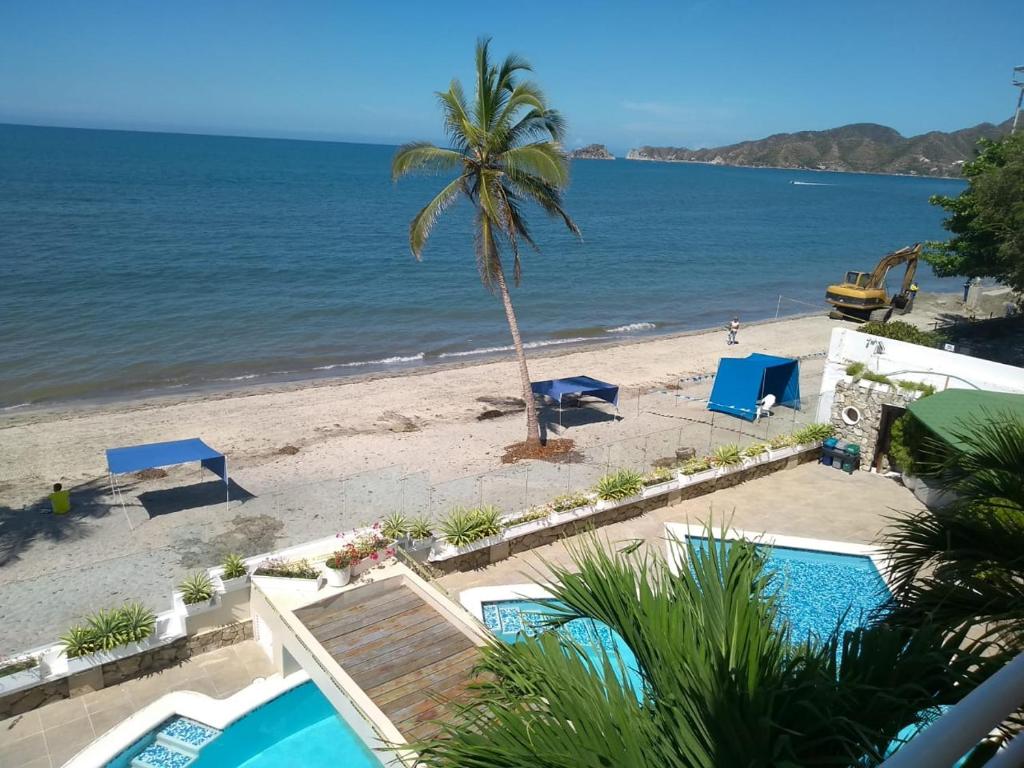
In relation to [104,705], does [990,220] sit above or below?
above

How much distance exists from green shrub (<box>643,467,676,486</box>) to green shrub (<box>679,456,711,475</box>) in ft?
1.00

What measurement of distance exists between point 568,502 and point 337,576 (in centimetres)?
573

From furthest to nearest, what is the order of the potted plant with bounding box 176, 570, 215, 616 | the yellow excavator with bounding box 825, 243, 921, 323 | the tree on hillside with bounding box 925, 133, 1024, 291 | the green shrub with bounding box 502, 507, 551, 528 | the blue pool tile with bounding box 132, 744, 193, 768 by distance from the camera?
1. the yellow excavator with bounding box 825, 243, 921, 323
2. the tree on hillside with bounding box 925, 133, 1024, 291
3. the green shrub with bounding box 502, 507, 551, 528
4. the potted plant with bounding box 176, 570, 215, 616
5. the blue pool tile with bounding box 132, 744, 193, 768

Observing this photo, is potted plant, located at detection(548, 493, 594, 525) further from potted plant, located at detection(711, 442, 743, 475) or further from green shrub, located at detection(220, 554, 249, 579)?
green shrub, located at detection(220, 554, 249, 579)

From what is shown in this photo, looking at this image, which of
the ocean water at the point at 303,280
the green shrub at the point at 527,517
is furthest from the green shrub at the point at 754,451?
the ocean water at the point at 303,280

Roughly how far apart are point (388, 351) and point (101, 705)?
87.1 feet

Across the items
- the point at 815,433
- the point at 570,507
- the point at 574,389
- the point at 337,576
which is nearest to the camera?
the point at 337,576

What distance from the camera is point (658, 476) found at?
16750mm

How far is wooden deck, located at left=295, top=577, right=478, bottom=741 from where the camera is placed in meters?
8.14

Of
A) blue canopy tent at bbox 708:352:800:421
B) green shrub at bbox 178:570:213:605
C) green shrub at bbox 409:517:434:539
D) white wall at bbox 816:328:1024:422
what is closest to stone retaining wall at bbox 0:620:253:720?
green shrub at bbox 178:570:213:605

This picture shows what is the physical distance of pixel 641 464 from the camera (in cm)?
1855

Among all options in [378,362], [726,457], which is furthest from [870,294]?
[726,457]

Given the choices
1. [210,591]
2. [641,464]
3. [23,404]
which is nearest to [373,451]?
[641,464]

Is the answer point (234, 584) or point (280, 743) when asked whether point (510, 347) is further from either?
point (280, 743)
